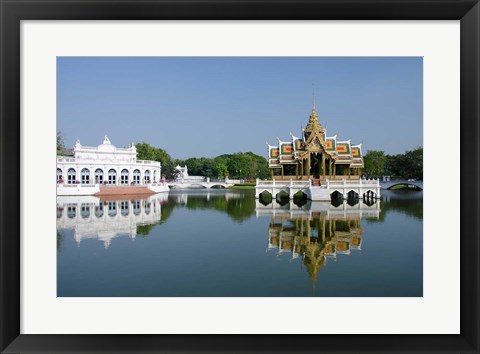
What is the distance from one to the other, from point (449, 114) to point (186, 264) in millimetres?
2975

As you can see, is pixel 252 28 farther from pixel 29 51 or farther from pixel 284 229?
pixel 284 229

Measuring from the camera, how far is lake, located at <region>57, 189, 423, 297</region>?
3.21m

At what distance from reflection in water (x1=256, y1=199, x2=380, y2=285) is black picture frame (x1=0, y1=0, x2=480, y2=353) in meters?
1.38

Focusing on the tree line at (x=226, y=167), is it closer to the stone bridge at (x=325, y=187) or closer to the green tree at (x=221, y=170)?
the green tree at (x=221, y=170)

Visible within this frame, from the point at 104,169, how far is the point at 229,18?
15136 mm

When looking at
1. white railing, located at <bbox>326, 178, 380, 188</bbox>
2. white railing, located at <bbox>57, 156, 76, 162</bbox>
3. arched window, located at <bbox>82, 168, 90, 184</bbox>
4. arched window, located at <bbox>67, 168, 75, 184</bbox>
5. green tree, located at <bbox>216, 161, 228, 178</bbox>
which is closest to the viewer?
white railing, located at <bbox>326, 178, 380, 188</bbox>

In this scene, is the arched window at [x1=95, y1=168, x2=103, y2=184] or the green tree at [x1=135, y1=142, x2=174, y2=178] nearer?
the arched window at [x1=95, y1=168, x2=103, y2=184]

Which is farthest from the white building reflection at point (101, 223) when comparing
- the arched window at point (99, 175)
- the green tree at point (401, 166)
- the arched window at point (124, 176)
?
the green tree at point (401, 166)

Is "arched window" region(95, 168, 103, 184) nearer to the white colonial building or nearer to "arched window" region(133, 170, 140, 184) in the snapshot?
the white colonial building

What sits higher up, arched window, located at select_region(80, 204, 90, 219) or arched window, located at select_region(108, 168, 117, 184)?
arched window, located at select_region(108, 168, 117, 184)

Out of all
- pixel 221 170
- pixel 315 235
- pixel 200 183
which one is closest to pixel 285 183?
pixel 315 235

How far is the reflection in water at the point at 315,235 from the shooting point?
14.0ft

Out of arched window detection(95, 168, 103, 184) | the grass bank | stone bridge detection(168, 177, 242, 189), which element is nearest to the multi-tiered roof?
arched window detection(95, 168, 103, 184)

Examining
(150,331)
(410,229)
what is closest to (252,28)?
(150,331)
